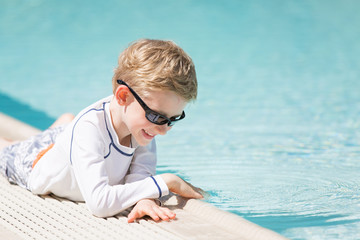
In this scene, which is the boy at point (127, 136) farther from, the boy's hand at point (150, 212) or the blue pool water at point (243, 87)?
the blue pool water at point (243, 87)

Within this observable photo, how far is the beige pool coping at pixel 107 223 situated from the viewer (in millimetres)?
2363

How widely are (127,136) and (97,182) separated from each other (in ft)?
1.38

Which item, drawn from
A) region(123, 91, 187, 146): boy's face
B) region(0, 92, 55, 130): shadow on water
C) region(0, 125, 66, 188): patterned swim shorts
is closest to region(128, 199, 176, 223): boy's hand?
region(123, 91, 187, 146): boy's face

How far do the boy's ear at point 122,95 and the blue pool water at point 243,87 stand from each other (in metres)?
0.91

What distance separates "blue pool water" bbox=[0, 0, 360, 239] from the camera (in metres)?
3.27

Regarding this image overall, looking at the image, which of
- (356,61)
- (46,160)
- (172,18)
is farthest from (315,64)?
(46,160)

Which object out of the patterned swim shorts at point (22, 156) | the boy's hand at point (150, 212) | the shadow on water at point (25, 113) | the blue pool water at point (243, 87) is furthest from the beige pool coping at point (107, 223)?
the shadow on water at point (25, 113)

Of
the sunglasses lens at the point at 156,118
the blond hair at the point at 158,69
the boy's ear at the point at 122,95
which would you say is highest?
the blond hair at the point at 158,69

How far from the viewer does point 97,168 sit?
2531mm

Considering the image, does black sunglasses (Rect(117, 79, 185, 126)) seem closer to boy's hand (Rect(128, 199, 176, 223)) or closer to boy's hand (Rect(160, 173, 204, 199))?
boy's hand (Rect(160, 173, 204, 199))

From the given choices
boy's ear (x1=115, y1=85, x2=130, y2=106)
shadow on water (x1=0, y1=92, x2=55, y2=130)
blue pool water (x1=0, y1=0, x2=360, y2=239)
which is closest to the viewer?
boy's ear (x1=115, y1=85, x2=130, y2=106)

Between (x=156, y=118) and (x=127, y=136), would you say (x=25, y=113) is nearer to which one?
(x=127, y=136)

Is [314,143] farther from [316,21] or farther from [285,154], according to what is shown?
[316,21]

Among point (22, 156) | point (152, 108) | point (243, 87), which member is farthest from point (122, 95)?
point (243, 87)
